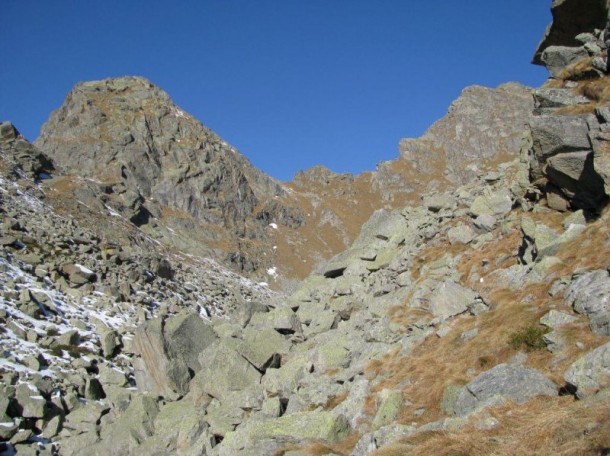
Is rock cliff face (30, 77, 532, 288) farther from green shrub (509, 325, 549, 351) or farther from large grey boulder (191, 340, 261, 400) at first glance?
green shrub (509, 325, 549, 351)

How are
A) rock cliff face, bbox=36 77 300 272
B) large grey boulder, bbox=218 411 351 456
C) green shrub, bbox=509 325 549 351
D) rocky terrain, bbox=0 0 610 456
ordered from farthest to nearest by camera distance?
rock cliff face, bbox=36 77 300 272
large grey boulder, bbox=218 411 351 456
green shrub, bbox=509 325 549 351
rocky terrain, bbox=0 0 610 456

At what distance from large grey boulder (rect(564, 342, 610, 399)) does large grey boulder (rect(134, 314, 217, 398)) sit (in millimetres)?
20600

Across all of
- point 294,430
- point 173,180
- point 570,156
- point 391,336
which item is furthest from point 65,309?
point 173,180

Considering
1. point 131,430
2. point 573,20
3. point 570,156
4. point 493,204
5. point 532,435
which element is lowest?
point 532,435

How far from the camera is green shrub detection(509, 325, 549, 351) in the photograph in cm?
1140

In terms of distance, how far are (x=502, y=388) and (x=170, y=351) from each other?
21007 mm

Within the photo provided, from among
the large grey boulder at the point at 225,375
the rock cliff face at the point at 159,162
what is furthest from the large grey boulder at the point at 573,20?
the rock cliff face at the point at 159,162

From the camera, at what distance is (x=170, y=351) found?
88.6 ft

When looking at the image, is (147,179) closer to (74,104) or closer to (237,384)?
(74,104)

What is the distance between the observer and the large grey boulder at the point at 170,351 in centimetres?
2567

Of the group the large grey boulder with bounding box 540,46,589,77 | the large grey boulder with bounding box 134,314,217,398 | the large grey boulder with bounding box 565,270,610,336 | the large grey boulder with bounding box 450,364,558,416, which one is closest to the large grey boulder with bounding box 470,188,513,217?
the large grey boulder with bounding box 540,46,589,77

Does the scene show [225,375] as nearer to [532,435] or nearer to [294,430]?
[294,430]

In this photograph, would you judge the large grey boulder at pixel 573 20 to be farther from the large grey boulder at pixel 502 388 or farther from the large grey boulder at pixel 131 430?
the large grey boulder at pixel 131 430

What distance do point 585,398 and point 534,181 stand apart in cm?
1477
